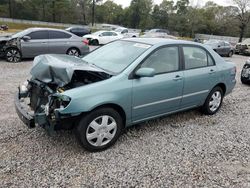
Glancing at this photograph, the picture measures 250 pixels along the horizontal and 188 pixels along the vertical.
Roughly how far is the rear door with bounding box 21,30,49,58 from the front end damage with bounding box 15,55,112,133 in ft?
21.3

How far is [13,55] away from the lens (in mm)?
9641

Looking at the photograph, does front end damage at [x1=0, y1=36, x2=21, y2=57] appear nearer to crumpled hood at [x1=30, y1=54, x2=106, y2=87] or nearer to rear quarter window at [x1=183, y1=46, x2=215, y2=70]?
crumpled hood at [x1=30, y1=54, x2=106, y2=87]

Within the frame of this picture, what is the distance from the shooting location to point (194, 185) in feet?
9.76

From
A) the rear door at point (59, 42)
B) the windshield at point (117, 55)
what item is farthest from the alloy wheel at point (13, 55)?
the windshield at point (117, 55)

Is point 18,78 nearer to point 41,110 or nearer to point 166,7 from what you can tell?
point 41,110

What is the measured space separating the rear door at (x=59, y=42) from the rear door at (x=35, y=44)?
0.18 metres

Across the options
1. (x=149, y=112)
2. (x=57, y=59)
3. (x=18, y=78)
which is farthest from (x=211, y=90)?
(x=18, y=78)

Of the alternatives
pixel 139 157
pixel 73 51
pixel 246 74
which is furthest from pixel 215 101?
pixel 73 51

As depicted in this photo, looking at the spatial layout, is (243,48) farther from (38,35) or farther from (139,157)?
(139,157)

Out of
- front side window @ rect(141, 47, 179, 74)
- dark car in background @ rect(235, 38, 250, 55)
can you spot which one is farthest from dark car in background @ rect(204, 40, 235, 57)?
front side window @ rect(141, 47, 179, 74)

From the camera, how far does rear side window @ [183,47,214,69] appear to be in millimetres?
4406

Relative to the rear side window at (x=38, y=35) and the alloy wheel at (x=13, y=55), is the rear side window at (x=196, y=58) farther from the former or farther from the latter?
the alloy wheel at (x=13, y=55)

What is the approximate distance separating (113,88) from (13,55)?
25.0ft

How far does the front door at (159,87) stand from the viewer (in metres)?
3.71
